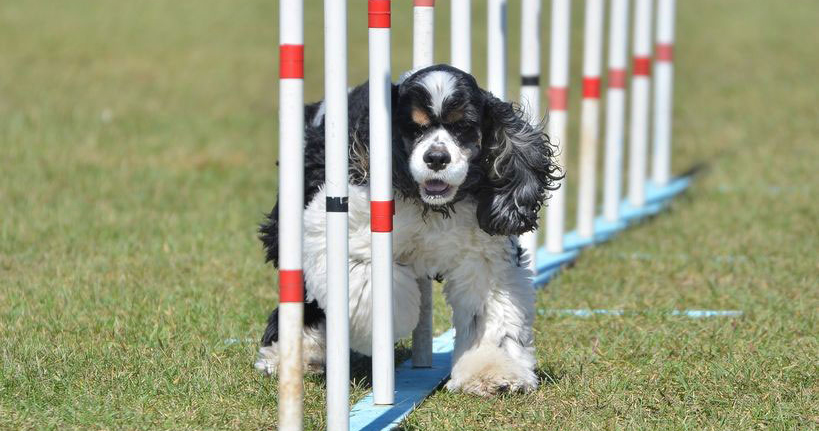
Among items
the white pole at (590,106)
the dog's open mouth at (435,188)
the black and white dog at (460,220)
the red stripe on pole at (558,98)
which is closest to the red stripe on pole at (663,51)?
the white pole at (590,106)

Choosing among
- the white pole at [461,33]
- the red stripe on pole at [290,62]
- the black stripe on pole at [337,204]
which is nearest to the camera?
the red stripe on pole at [290,62]

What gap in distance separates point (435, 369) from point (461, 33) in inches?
57.0

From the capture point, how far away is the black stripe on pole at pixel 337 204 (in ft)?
14.4

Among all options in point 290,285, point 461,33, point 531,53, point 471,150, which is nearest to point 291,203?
point 290,285

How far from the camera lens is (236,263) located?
7.63m

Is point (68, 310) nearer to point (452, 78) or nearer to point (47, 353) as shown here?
point (47, 353)

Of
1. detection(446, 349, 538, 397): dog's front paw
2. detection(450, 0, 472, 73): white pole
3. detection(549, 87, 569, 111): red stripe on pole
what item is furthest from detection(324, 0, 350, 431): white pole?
detection(549, 87, 569, 111): red stripe on pole

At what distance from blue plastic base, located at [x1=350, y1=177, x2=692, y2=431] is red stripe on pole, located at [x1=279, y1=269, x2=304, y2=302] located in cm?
65

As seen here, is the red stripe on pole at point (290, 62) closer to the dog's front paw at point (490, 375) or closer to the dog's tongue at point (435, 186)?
the dog's tongue at point (435, 186)

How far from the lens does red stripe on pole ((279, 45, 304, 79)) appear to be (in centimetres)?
403

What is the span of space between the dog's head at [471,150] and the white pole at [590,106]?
359cm

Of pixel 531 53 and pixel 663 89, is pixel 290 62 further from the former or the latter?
pixel 663 89

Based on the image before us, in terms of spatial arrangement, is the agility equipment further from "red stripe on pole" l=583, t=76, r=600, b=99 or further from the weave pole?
"red stripe on pole" l=583, t=76, r=600, b=99

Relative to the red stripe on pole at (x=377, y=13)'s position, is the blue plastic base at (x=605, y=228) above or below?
below
